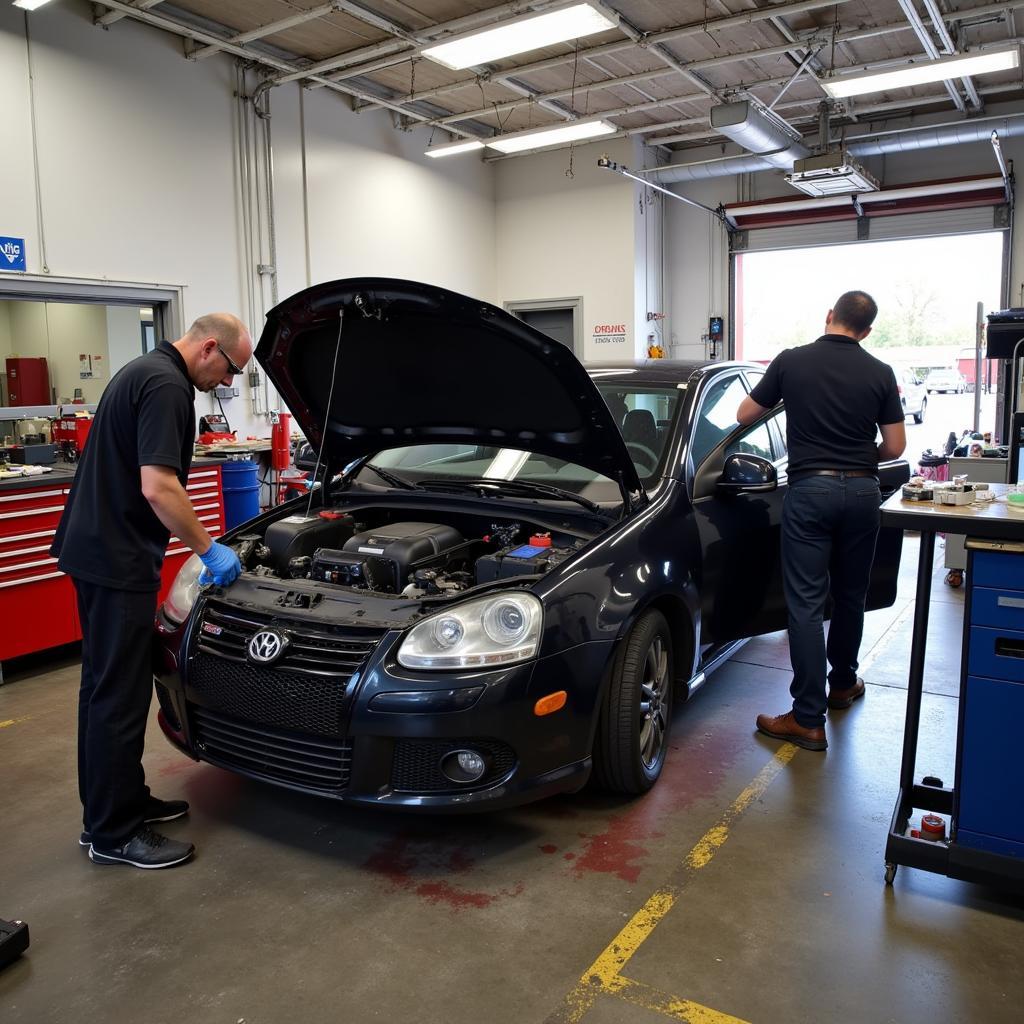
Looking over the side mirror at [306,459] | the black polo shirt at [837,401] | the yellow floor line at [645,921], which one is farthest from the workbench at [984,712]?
the side mirror at [306,459]

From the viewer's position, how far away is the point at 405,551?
2.88 metres

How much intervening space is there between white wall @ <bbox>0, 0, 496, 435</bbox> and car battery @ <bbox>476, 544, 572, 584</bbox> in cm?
486

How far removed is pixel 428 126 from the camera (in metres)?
9.48

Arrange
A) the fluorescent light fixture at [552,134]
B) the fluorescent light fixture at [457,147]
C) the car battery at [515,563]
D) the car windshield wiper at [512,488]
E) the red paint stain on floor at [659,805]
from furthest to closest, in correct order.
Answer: the fluorescent light fixture at [457,147], the fluorescent light fixture at [552,134], the car windshield wiper at [512,488], the car battery at [515,563], the red paint stain on floor at [659,805]

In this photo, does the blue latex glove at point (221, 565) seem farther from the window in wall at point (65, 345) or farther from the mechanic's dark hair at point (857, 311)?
the window in wall at point (65, 345)

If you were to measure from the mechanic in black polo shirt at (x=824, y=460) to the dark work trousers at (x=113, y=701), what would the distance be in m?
2.22

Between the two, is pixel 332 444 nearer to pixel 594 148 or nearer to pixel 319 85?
pixel 319 85

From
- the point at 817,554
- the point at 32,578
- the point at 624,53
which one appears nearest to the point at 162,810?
the point at 32,578

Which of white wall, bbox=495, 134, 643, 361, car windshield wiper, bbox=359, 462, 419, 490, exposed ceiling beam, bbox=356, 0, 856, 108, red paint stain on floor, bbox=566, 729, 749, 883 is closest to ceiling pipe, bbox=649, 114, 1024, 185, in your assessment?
white wall, bbox=495, 134, 643, 361

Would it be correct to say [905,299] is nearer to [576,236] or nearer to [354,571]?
[576,236]

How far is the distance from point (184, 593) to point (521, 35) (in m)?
4.75

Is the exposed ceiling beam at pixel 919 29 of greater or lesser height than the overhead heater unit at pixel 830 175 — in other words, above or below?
above

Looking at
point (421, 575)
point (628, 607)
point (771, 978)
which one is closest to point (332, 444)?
point (421, 575)

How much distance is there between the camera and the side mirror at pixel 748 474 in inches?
124
